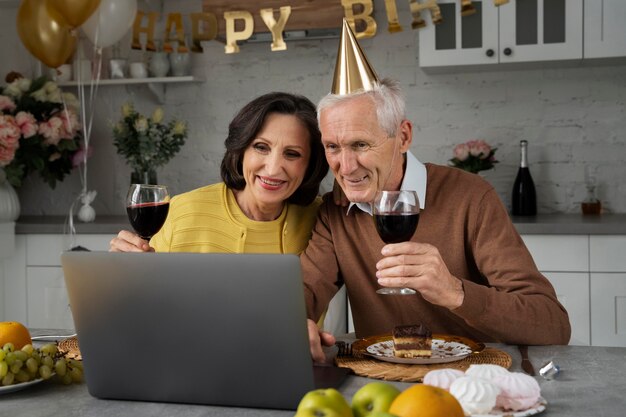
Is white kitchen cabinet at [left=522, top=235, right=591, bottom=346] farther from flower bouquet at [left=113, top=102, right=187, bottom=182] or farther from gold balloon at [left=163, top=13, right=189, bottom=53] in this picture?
gold balloon at [left=163, top=13, right=189, bottom=53]

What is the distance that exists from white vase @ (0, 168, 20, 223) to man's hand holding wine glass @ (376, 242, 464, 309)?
279 centimetres

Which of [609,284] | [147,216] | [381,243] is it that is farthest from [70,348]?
[609,284]

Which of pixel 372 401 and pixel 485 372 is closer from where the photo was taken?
pixel 372 401

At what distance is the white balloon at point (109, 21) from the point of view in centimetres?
367

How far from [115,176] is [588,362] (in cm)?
339

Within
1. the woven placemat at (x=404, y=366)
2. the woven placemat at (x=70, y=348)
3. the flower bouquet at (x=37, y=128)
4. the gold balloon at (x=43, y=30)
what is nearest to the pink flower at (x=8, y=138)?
the flower bouquet at (x=37, y=128)

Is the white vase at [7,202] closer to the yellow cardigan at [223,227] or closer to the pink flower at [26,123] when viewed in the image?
the pink flower at [26,123]

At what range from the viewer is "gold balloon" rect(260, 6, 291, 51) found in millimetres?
3680

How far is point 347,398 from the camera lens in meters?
1.30

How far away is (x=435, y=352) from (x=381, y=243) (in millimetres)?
503

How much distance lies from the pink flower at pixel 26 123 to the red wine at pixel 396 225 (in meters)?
2.67

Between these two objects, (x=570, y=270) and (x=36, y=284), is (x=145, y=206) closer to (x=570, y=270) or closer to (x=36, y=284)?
(x=570, y=270)

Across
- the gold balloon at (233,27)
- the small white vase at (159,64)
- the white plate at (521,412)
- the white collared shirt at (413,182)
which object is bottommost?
the white plate at (521,412)

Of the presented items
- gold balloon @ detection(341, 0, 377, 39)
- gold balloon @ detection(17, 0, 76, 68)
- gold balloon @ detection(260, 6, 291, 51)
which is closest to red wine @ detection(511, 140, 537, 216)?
gold balloon @ detection(341, 0, 377, 39)
